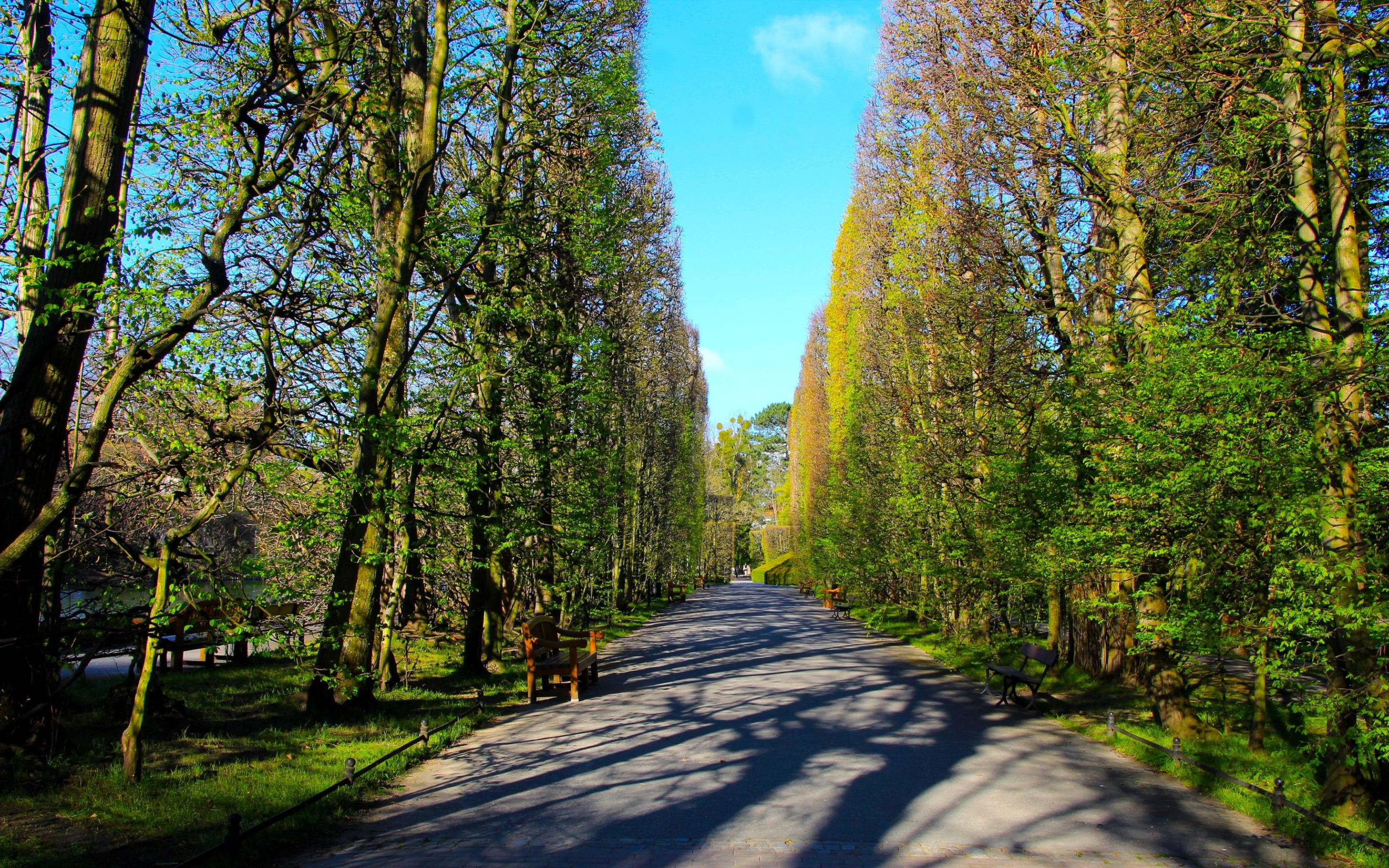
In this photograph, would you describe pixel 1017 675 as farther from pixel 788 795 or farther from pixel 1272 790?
pixel 788 795

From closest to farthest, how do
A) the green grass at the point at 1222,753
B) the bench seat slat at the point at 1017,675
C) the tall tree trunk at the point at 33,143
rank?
the green grass at the point at 1222,753
the tall tree trunk at the point at 33,143
the bench seat slat at the point at 1017,675

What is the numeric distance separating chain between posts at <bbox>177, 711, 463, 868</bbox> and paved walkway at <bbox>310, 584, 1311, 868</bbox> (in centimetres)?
33

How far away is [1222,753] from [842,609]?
23.4 metres

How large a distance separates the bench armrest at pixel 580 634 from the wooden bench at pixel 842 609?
13.6 m

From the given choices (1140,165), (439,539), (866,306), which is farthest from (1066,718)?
(866,306)

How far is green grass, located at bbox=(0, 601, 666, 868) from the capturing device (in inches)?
203

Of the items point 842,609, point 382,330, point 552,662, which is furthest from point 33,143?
point 842,609

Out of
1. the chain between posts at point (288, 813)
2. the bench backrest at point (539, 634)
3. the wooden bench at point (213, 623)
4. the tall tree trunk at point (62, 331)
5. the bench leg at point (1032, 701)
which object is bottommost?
the bench leg at point (1032, 701)

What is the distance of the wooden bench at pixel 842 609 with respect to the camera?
29.6 metres

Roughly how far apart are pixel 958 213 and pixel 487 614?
10081 mm

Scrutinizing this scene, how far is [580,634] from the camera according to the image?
607 inches

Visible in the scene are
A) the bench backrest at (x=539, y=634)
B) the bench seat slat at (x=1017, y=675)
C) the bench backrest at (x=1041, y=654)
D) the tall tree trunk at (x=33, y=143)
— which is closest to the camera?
the tall tree trunk at (x=33, y=143)

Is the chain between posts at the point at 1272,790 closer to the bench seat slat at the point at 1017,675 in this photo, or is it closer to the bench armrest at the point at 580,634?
the bench seat slat at the point at 1017,675

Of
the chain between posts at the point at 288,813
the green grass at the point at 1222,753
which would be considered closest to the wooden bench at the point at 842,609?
the green grass at the point at 1222,753
